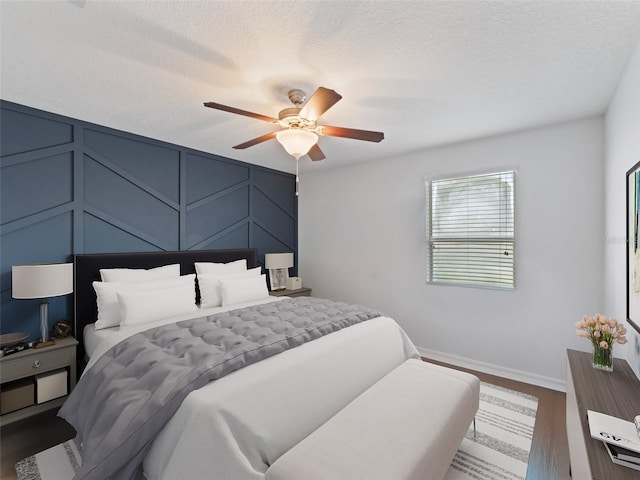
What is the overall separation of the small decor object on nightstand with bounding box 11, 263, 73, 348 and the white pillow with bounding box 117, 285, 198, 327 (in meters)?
0.40

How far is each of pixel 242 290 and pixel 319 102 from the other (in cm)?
220

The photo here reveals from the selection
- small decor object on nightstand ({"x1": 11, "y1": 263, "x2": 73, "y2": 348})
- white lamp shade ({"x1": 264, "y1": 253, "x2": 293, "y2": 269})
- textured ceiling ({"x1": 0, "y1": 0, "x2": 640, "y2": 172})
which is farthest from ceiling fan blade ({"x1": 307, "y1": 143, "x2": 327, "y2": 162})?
small decor object on nightstand ({"x1": 11, "y1": 263, "x2": 73, "y2": 348})

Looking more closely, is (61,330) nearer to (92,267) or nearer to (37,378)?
(37,378)

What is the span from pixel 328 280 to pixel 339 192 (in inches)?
53.4

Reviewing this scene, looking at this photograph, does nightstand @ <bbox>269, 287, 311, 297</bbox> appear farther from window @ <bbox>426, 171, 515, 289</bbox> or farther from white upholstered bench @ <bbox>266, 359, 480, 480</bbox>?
white upholstered bench @ <bbox>266, 359, 480, 480</bbox>

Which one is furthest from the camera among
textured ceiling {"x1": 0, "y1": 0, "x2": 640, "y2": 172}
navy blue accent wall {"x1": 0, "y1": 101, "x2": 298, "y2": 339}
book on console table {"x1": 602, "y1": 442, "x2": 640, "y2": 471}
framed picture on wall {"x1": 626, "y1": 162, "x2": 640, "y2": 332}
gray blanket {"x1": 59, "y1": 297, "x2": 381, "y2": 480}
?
navy blue accent wall {"x1": 0, "y1": 101, "x2": 298, "y2": 339}

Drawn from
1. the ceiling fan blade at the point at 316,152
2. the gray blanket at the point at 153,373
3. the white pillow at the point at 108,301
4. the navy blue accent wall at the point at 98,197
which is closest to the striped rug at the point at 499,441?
the gray blanket at the point at 153,373

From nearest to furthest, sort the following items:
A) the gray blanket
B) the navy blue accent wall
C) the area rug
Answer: the gray blanket < the area rug < the navy blue accent wall

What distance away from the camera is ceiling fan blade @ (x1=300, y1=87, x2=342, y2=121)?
5.96ft

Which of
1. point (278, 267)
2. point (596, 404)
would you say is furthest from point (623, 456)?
point (278, 267)

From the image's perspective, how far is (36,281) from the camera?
2.30 metres

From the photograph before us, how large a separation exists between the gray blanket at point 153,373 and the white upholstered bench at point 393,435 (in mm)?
570

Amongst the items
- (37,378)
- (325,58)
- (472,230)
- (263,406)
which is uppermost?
(325,58)

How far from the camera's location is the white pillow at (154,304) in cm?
256
